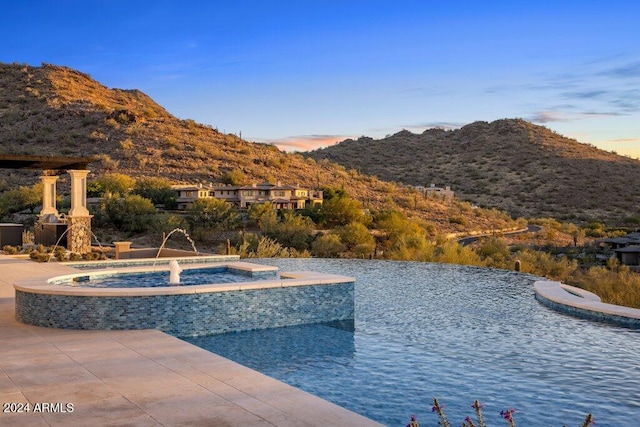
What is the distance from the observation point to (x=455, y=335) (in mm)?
9180

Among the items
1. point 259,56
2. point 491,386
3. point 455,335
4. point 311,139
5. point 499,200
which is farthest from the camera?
point 311,139

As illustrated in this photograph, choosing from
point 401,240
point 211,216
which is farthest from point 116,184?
point 401,240

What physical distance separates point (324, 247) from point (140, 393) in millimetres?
17884

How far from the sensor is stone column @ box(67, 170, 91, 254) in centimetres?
1605

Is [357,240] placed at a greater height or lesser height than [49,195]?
lesser

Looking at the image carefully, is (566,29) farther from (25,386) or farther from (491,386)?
(25,386)

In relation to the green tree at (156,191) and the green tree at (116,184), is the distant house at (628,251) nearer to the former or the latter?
the green tree at (156,191)

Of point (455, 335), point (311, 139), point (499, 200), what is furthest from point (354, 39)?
point (311, 139)

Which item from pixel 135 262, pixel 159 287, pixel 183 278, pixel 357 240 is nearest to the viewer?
pixel 159 287

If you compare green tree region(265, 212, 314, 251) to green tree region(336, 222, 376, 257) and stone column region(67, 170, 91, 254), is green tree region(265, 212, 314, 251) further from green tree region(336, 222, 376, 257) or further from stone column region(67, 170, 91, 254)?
stone column region(67, 170, 91, 254)

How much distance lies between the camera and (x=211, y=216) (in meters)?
29.2

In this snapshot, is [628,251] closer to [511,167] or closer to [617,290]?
[617,290]

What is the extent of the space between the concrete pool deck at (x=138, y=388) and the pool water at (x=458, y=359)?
95 cm

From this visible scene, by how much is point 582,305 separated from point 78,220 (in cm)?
1172
